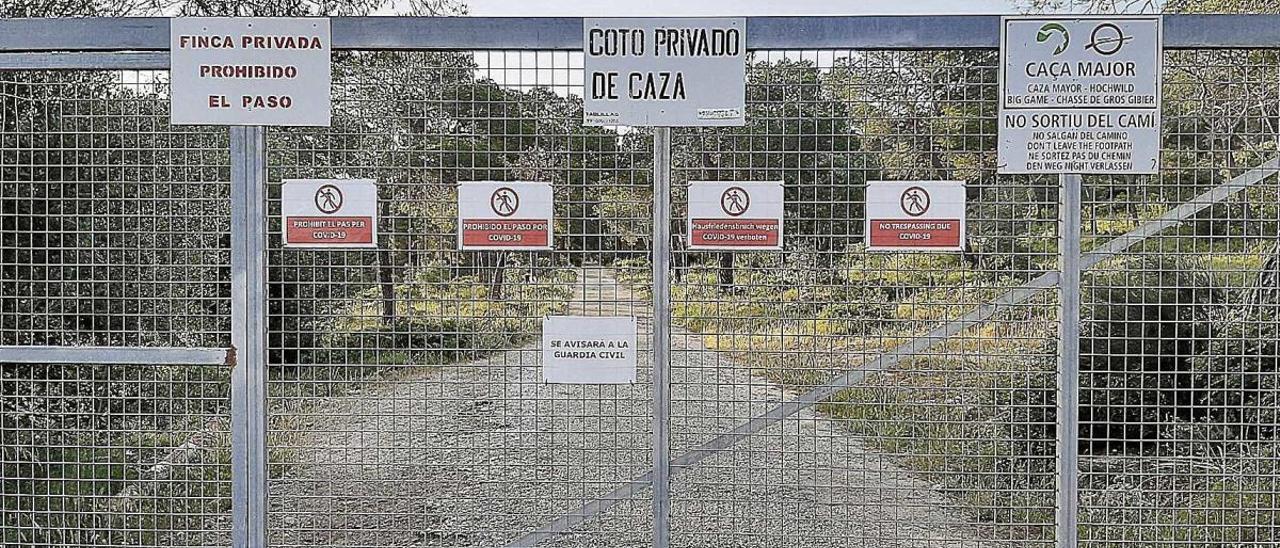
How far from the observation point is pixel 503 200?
407 cm

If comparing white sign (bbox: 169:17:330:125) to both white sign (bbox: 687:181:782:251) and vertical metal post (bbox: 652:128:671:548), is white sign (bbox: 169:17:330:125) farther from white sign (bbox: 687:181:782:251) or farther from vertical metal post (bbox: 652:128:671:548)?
white sign (bbox: 687:181:782:251)

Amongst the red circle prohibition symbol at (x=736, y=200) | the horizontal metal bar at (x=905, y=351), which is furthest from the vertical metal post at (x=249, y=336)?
the red circle prohibition symbol at (x=736, y=200)

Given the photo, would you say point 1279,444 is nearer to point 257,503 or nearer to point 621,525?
point 621,525

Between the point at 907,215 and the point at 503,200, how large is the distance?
1.47 meters

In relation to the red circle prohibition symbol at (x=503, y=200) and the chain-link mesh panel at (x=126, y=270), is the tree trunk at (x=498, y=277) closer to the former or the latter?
the red circle prohibition symbol at (x=503, y=200)

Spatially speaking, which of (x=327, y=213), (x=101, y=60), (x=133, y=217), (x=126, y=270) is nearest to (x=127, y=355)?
(x=126, y=270)

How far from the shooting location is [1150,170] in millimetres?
4016

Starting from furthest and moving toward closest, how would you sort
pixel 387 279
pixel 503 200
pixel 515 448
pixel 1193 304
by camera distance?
1. pixel 515 448
2. pixel 387 279
3. pixel 503 200
4. pixel 1193 304

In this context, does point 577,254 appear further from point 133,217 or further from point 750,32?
point 133,217

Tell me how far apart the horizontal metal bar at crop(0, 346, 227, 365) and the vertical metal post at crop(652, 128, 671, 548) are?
1.60m

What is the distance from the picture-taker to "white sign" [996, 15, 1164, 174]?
13.0 feet

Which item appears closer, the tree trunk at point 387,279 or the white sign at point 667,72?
the white sign at point 667,72

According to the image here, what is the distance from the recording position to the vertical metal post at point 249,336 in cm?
410

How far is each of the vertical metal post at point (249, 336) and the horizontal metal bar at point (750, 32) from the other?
1.73 ft
